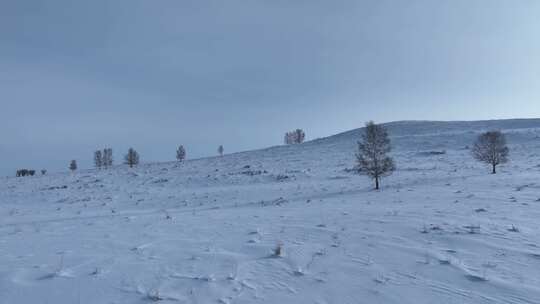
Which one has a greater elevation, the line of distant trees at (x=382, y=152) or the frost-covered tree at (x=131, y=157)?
the frost-covered tree at (x=131, y=157)

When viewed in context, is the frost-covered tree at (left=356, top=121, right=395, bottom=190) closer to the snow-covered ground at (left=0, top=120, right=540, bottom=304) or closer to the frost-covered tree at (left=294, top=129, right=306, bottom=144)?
the snow-covered ground at (left=0, top=120, right=540, bottom=304)

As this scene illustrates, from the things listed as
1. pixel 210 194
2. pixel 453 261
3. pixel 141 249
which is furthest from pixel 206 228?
pixel 210 194

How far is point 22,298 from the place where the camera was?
5.31m

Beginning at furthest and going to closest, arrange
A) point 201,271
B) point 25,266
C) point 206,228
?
1. point 206,228
2. point 25,266
3. point 201,271

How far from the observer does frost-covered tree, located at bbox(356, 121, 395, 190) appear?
26.5 meters

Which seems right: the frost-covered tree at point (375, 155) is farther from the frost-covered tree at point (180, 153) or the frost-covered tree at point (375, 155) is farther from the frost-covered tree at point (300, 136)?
the frost-covered tree at point (300, 136)

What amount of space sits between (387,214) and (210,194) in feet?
60.3

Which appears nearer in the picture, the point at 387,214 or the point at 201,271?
the point at 201,271

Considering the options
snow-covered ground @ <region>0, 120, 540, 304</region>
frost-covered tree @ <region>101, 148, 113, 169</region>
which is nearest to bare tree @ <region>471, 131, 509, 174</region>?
snow-covered ground @ <region>0, 120, 540, 304</region>

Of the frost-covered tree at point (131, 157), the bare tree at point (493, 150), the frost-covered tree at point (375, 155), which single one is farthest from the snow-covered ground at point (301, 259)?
the frost-covered tree at point (131, 157)

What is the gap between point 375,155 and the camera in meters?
27.0

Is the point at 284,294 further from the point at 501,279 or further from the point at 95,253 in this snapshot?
the point at 95,253

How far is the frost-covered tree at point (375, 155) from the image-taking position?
26.5 m

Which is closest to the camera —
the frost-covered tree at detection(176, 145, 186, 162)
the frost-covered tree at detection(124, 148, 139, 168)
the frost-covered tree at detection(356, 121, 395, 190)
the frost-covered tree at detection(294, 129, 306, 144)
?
the frost-covered tree at detection(356, 121, 395, 190)
